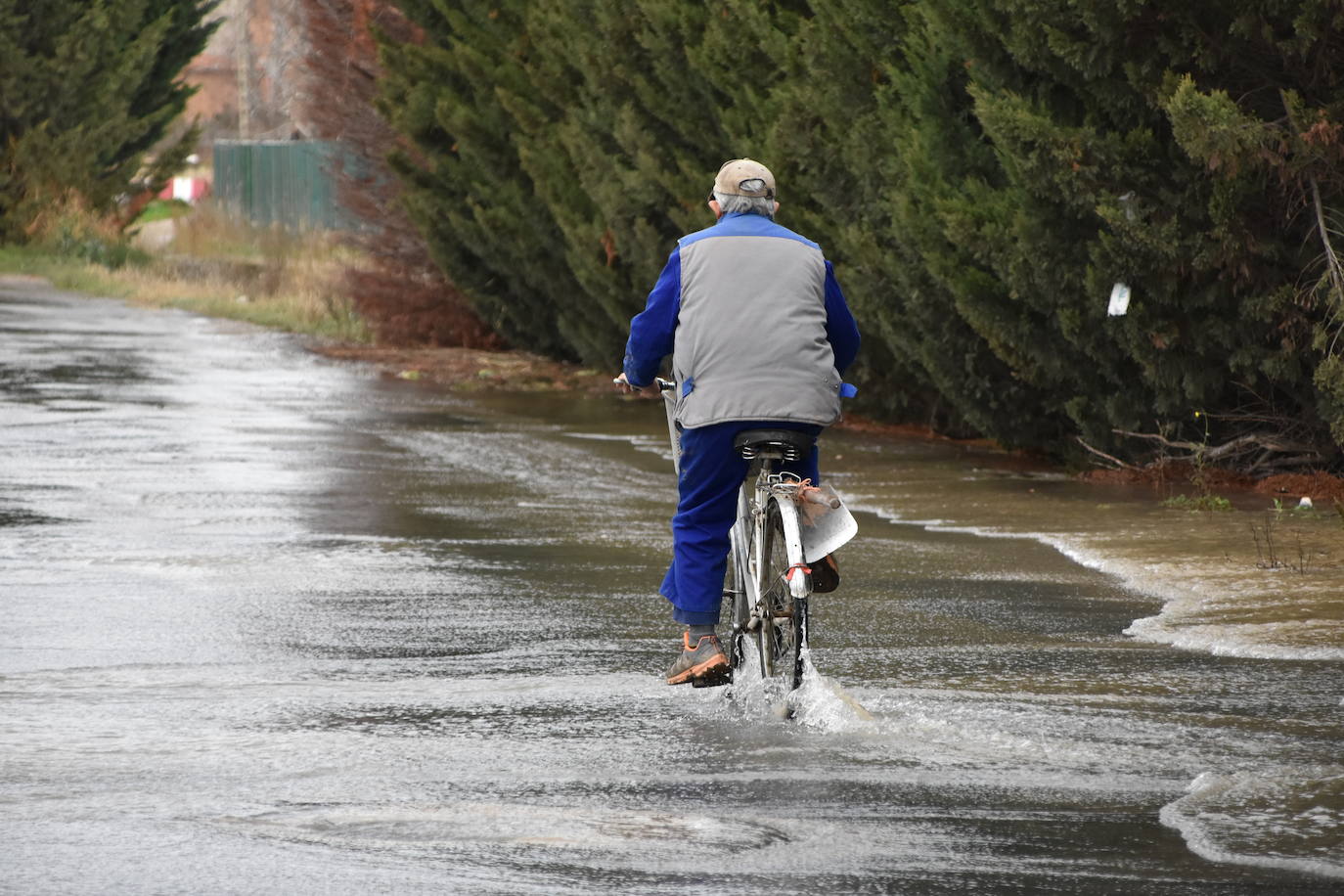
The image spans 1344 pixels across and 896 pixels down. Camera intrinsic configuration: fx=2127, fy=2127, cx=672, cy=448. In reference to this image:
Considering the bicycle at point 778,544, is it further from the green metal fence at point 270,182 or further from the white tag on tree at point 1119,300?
the green metal fence at point 270,182

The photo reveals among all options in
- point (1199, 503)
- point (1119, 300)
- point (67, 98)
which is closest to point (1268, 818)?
point (1199, 503)

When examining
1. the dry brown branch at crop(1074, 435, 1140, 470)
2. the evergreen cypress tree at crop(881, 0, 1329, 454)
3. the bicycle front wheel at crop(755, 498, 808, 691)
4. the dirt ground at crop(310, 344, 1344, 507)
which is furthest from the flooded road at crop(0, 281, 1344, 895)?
the evergreen cypress tree at crop(881, 0, 1329, 454)

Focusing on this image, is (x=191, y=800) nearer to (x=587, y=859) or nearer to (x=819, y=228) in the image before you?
(x=587, y=859)

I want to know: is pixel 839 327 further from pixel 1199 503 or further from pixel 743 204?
pixel 1199 503

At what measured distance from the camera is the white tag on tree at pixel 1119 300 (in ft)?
38.9

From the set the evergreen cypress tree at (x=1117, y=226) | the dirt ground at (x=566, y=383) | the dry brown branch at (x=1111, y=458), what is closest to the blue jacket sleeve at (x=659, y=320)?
the evergreen cypress tree at (x=1117, y=226)

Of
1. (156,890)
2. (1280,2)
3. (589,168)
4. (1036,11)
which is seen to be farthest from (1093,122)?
(156,890)

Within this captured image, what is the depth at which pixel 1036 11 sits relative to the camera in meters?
11.7

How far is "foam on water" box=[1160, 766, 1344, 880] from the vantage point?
524 cm

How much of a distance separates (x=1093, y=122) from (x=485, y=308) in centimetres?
1119

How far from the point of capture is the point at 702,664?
22.9 feet

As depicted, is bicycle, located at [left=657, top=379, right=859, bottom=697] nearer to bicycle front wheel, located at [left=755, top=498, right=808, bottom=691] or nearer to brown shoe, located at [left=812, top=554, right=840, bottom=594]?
bicycle front wheel, located at [left=755, top=498, right=808, bottom=691]

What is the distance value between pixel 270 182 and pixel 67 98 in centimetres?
791

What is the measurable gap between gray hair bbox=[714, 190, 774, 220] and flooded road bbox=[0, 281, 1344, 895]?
1.62 metres
